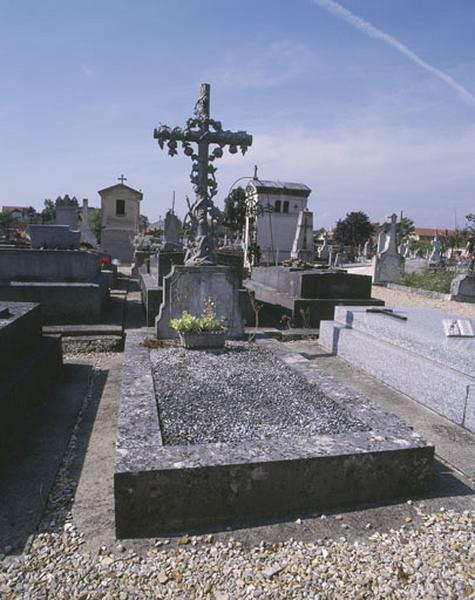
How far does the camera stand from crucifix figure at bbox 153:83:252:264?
6336mm

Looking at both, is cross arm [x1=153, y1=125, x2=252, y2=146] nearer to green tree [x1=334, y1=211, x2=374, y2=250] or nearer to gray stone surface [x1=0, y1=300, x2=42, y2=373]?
gray stone surface [x1=0, y1=300, x2=42, y2=373]

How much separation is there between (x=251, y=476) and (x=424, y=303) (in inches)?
439

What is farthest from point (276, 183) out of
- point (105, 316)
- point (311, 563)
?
point (311, 563)

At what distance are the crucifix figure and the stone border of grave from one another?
149 inches

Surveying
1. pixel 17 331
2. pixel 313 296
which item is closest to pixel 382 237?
pixel 313 296

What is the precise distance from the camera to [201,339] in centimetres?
530

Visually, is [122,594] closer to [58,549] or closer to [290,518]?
[58,549]

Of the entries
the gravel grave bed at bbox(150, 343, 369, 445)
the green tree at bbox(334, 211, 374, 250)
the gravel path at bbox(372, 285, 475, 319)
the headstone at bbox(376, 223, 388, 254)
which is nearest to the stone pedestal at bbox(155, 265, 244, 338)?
the gravel grave bed at bbox(150, 343, 369, 445)

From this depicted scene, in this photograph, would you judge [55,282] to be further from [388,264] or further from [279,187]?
[279,187]

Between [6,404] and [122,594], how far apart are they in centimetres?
194

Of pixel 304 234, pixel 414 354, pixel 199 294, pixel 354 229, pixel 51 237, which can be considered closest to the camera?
pixel 414 354

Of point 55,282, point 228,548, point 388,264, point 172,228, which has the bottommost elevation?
point 228,548

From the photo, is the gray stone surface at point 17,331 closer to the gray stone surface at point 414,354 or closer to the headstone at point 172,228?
the gray stone surface at point 414,354

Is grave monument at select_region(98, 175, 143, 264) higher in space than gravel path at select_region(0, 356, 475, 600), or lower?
higher
